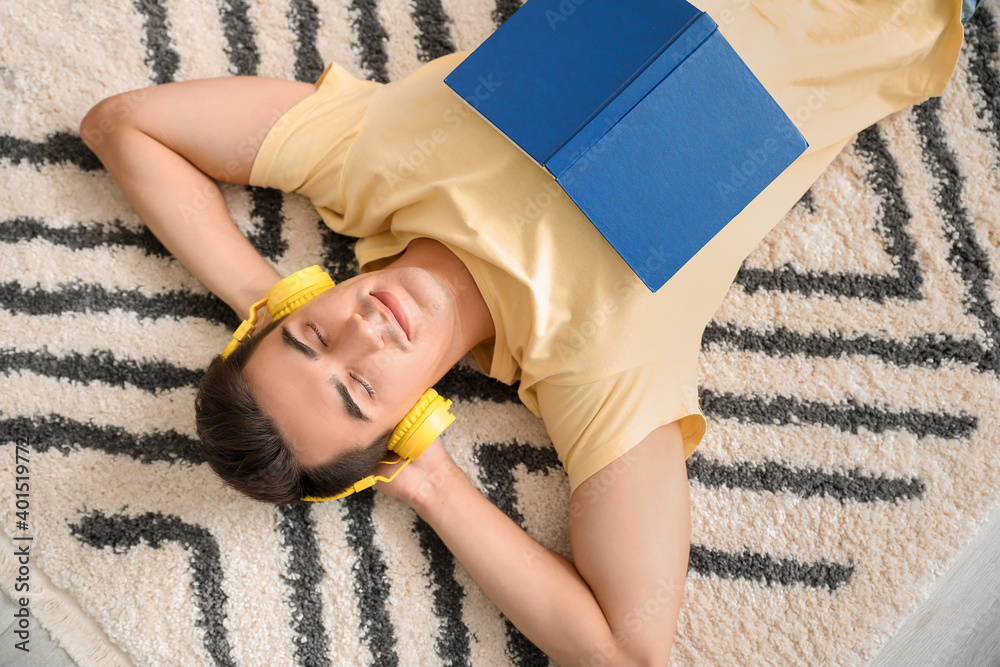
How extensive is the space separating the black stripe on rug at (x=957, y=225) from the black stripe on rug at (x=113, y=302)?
4.16 ft

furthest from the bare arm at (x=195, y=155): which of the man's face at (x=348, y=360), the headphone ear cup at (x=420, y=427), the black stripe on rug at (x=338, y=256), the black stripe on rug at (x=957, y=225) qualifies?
the black stripe on rug at (x=957, y=225)

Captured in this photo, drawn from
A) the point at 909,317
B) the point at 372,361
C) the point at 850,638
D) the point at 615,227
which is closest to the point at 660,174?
the point at 615,227

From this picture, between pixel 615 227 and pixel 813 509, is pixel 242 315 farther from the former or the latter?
pixel 813 509

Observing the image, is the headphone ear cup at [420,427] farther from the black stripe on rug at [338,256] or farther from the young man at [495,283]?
the black stripe on rug at [338,256]

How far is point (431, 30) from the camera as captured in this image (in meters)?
1.25

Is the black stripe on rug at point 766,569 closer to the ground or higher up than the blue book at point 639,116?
closer to the ground

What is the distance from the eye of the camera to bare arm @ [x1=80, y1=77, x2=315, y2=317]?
106 centimetres

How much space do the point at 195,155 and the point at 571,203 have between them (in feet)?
2.02

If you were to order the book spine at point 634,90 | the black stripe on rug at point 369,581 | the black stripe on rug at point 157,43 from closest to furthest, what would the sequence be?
the book spine at point 634,90 < the black stripe on rug at point 369,581 < the black stripe on rug at point 157,43

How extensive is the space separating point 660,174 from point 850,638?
81 cm

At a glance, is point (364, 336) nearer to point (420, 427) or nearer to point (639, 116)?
point (420, 427)

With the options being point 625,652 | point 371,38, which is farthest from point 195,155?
point 625,652

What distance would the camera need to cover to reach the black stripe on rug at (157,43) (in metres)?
1.22

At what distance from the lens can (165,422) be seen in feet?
3.73
